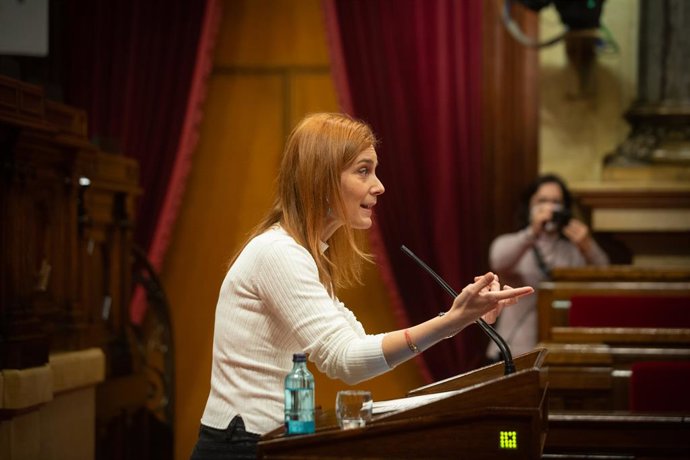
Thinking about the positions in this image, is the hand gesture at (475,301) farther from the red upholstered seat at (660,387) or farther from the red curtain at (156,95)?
the red curtain at (156,95)

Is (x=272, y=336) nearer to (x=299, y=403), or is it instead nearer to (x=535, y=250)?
(x=299, y=403)

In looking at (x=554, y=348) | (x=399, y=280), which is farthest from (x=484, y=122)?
(x=554, y=348)

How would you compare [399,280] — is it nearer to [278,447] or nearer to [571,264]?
[571,264]

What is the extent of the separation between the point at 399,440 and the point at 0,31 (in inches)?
105

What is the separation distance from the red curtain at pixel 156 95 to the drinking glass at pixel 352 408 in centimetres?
413

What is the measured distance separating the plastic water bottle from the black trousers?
12 cm

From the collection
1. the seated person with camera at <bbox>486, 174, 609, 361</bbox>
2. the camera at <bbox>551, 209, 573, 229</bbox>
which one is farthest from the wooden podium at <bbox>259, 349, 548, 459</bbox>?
the camera at <bbox>551, 209, 573, 229</bbox>

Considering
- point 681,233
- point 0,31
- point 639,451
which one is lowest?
point 639,451

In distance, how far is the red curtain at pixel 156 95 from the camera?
5.77 m

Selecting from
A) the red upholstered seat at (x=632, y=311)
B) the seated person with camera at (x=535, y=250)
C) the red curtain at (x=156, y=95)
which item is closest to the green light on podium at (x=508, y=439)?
the red upholstered seat at (x=632, y=311)

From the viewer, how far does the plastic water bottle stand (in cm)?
174

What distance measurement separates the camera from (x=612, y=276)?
4457mm

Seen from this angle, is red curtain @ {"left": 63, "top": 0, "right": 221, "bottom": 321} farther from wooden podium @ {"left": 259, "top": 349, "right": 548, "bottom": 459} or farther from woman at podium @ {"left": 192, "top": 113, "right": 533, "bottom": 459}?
wooden podium @ {"left": 259, "top": 349, "right": 548, "bottom": 459}

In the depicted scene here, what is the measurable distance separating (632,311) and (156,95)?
118 inches
